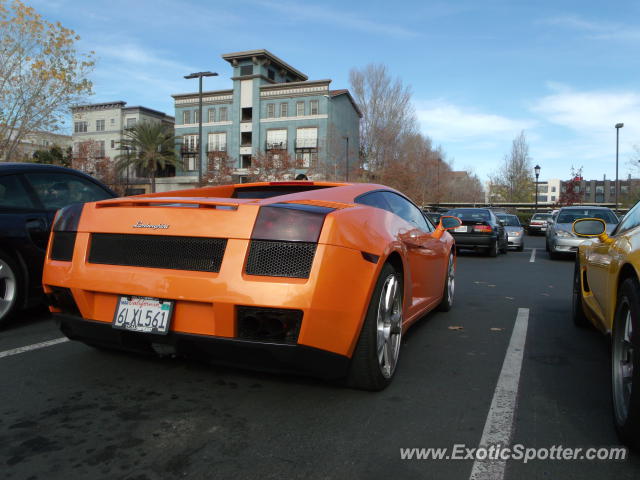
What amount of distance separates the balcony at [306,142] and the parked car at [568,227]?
3611cm

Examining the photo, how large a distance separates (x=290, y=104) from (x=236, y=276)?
48976 mm

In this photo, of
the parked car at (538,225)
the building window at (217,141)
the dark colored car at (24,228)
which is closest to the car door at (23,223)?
the dark colored car at (24,228)

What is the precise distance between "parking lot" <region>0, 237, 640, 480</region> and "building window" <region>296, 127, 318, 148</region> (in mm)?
46163

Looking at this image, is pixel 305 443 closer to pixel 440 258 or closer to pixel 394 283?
pixel 394 283

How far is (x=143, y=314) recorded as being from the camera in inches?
108

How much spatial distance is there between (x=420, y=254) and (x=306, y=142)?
46.3 meters

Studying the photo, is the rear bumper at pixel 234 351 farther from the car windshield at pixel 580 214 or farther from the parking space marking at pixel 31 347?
the car windshield at pixel 580 214

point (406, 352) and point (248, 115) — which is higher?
point (248, 115)

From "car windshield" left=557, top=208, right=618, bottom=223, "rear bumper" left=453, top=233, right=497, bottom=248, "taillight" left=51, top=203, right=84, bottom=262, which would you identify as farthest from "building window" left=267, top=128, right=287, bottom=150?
"taillight" left=51, top=203, right=84, bottom=262

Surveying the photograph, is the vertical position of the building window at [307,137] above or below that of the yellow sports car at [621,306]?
above

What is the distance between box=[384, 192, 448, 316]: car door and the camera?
3.97m

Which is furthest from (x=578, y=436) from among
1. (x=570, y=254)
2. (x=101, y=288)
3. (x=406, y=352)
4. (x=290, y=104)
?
(x=290, y=104)

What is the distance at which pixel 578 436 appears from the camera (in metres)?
2.51

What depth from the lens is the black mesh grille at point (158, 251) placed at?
2.68m
